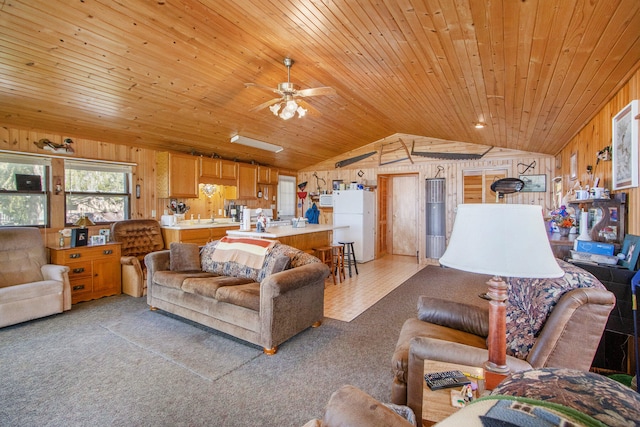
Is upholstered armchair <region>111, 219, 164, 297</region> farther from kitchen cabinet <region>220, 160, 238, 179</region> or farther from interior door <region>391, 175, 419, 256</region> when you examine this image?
interior door <region>391, 175, 419, 256</region>

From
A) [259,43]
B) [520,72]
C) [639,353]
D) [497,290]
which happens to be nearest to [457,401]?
[497,290]

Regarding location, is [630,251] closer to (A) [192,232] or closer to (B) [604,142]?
(B) [604,142]

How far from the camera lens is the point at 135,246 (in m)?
4.91

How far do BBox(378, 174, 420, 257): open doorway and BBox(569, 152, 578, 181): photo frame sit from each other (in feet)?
11.6

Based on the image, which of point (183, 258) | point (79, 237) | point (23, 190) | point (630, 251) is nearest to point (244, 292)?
point (183, 258)

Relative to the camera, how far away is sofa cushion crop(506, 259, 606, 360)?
155 centimetres

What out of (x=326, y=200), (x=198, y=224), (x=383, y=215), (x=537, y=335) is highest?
(x=326, y=200)

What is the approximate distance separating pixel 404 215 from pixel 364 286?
371 centimetres

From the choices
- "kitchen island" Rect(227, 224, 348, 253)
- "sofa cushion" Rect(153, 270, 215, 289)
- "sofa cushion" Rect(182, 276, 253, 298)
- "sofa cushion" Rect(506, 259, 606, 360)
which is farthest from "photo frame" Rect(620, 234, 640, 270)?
"sofa cushion" Rect(153, 270, 215, 289)

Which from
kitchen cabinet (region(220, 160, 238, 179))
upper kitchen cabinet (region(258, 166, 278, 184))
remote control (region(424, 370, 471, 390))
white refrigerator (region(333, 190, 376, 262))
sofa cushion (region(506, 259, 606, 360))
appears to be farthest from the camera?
upper kitchen cabinet (region(258, 166, 278, 184))

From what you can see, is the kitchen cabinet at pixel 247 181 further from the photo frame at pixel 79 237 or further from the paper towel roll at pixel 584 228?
the paper towel roll at pixel 584 228

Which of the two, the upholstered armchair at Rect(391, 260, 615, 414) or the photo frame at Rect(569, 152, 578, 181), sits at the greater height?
the photo frame at Rect(569, 152, 578, 181)

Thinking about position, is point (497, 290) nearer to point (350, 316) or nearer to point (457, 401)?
point (457, 401)

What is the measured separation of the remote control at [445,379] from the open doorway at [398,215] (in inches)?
252
